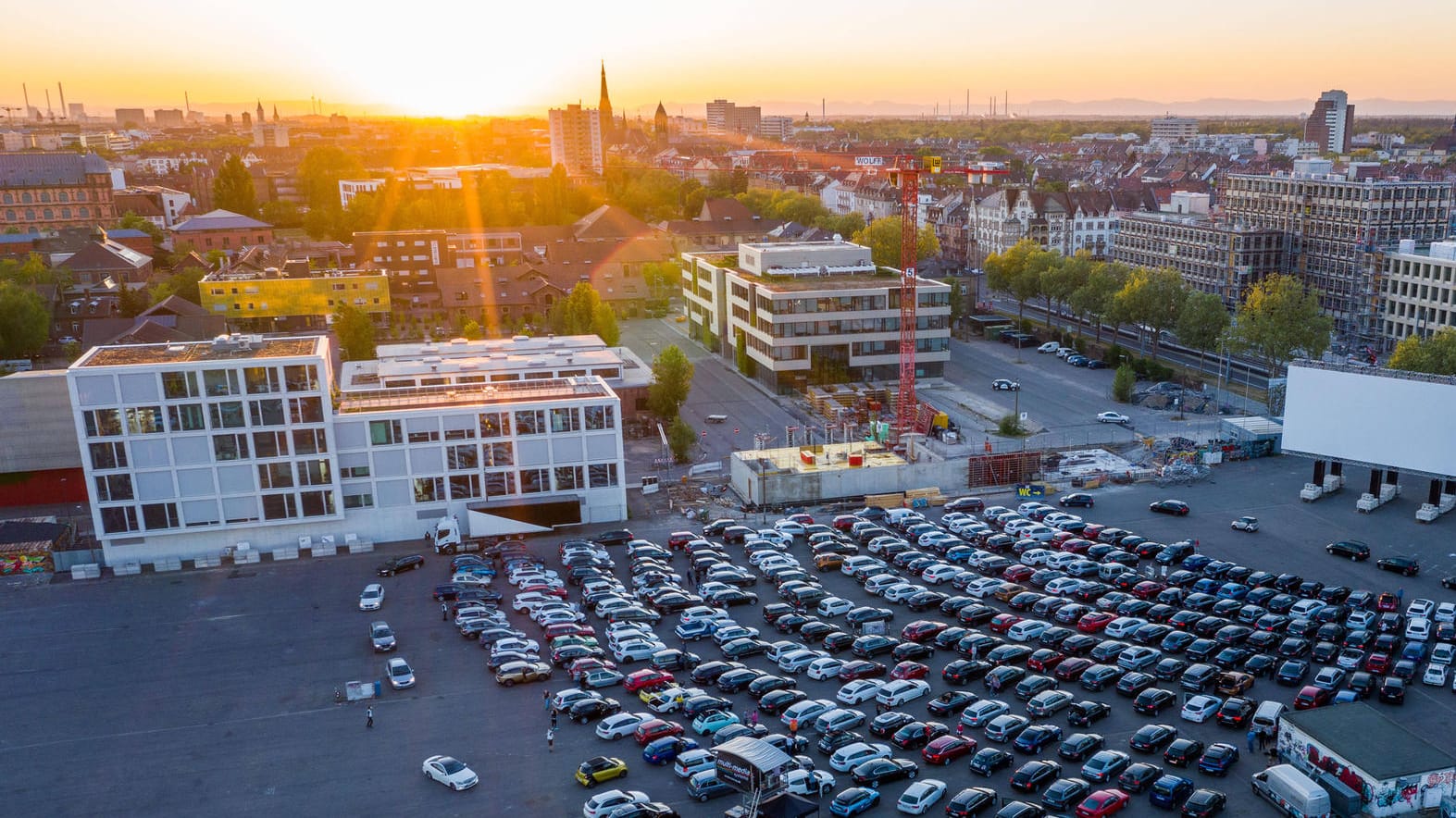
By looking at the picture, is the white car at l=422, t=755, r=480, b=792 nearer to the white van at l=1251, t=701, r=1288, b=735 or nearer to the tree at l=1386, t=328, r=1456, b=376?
the white van at l=1251, t=701, r=1288, b=735

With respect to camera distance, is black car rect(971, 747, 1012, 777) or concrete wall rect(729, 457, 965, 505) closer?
black car rect(971, 747, 1012, 777)

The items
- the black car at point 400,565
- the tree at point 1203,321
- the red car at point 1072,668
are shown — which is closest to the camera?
the red car at point 1072,668

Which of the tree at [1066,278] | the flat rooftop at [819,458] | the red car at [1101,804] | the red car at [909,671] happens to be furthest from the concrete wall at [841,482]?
the tree at [1066,278]

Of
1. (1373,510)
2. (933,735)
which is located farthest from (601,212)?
(933,735)

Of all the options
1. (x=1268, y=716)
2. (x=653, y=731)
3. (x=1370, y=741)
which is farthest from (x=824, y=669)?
(x=1370, y=741)

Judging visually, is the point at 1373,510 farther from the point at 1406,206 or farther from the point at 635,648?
the point at 1406,206

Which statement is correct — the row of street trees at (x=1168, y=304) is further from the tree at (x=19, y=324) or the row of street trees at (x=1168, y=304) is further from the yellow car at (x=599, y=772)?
the tree at (x=19, y=324)

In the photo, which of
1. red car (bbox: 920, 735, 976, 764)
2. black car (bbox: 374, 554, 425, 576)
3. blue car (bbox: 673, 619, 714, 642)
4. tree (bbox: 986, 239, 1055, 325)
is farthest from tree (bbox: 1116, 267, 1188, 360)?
black car (bbox: 374, 554, 425, 576)
